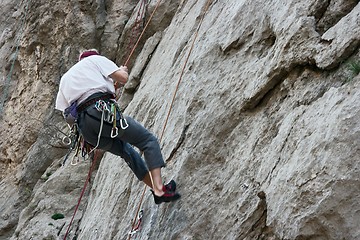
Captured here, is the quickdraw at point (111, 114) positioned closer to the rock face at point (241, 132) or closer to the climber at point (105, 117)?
the climber at point (105, 117)

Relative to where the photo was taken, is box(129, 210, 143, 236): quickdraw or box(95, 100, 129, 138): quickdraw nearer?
box(95, 100, 129, 138): quickdraw

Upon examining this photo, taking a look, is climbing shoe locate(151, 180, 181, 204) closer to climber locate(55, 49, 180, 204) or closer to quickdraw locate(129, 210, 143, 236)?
climber locate(55, 49, 180, 204)

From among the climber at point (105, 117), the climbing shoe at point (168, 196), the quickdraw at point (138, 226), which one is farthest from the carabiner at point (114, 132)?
the quickdraw at point (138, 226)

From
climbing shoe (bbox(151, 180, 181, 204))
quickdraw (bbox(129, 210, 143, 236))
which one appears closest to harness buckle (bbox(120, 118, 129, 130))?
climbing shoe (bbox(151, 180, 181, 204))

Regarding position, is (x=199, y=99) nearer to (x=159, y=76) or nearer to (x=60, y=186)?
(x=159, y=76)

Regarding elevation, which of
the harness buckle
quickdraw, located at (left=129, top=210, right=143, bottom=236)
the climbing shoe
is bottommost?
quickdraw, located at (left=129, top=210, right=143, bottom=236)

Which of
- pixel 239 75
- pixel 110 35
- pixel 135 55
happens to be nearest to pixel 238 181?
pixel 239 75

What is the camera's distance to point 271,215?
4262mm

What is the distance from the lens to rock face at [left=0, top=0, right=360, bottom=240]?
3996 mm

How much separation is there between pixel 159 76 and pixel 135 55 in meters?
2.66

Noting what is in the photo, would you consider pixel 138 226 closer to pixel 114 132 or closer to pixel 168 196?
pixel 168 196

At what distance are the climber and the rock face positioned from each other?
267mm

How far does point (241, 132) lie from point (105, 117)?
121cm

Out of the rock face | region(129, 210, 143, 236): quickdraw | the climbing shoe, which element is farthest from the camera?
region(129, 210, 143, 236): quickdraw
